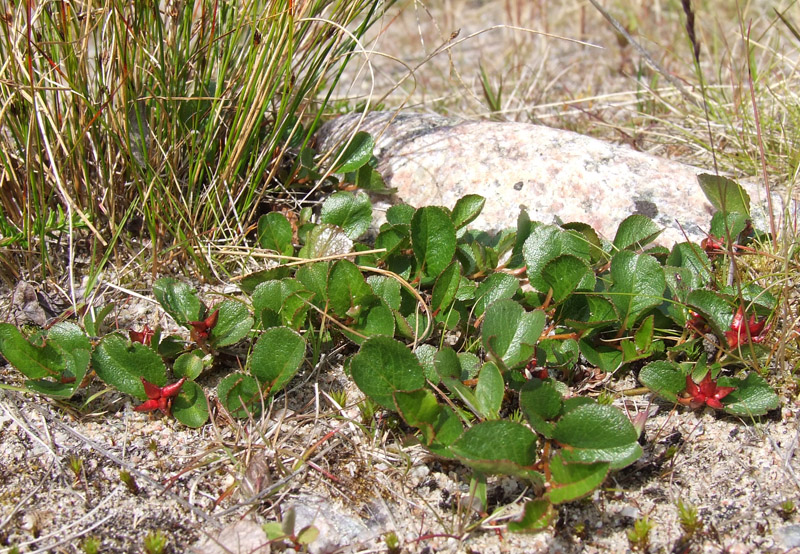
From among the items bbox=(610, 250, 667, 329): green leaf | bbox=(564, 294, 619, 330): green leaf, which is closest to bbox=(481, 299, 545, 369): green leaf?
bbox=(564, 294, 619, 330): green leaf

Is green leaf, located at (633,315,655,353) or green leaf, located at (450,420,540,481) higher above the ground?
green leaf, located at (633,315,655,353)

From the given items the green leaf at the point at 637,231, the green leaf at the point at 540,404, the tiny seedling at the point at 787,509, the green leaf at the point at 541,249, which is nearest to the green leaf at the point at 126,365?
the green leaf at the point at 540,404

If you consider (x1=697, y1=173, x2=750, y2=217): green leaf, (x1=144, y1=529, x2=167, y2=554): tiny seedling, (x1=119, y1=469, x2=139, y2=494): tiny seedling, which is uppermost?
(x1=697, y1=173, x2=750, y2=217): green leaf

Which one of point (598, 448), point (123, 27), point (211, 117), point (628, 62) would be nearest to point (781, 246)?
point (598, 448)

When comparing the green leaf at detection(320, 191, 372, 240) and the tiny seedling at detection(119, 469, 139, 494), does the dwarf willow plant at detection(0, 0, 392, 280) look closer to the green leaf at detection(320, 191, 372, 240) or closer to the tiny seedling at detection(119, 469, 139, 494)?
the green leaf at detection(320, 191, 372, 240)

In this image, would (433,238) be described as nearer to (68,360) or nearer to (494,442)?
(494,442)

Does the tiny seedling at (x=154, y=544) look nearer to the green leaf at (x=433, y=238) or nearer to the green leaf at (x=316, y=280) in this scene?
the green leaf at (x=316, y=280)
